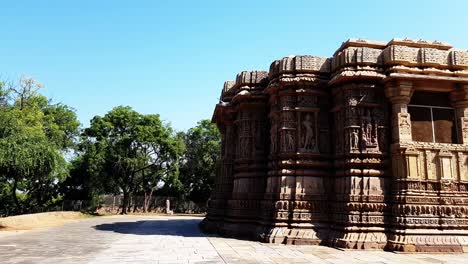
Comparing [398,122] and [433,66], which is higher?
[433,66]

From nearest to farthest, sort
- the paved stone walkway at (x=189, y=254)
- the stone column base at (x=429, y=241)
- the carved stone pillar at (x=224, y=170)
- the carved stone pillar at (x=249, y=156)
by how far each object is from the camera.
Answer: the paved stone walkway at (x=189, y=254)
the stone column base at (x=429, y=241)
the carved stone pillar at (x=249, y=156)
the carved stone pillar at (x=224, y=170)

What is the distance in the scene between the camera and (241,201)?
42.8 feet

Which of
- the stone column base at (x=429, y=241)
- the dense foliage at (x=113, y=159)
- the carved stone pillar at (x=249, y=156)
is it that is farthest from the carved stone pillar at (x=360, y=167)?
the dense foliage at (x=113, y=159)

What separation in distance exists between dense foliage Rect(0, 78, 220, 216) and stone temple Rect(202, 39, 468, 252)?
70.9 ft

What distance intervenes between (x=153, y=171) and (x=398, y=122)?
31984 mm

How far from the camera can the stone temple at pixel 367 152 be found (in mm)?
9867

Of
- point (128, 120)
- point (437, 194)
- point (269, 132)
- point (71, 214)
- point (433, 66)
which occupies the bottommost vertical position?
point (71, 214)

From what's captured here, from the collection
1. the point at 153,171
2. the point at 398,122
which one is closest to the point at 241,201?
the point at 398,122

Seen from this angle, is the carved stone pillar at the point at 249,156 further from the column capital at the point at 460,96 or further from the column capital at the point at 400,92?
the column capital at the point at 460,96

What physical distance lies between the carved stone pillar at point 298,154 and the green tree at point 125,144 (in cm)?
2408

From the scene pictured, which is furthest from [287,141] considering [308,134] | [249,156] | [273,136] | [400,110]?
[400,110]

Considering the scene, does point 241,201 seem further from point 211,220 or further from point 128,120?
point 128,120

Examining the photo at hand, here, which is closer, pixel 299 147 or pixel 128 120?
pixel 299 147

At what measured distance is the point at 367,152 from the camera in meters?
10.6
